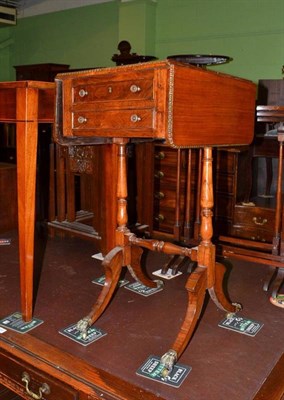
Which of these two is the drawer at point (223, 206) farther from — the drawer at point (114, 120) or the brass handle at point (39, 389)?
the brass handle at point (39, 389)

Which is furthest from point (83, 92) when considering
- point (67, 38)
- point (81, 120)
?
point (67, 38)

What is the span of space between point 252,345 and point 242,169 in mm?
2458

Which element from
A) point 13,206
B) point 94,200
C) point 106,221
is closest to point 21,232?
point 106,221

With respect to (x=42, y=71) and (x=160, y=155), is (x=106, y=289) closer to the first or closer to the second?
(x=160, y=155)

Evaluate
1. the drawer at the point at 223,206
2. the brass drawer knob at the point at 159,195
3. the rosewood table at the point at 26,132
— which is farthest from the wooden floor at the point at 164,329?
the brass drawer knob at the point at 159,195

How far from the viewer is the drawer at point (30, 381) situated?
54.5 inches

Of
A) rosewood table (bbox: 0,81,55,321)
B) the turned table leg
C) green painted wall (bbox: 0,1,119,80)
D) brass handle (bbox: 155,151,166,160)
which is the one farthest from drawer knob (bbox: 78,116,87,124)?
green painted wall (bbox: 0,1,119,80)

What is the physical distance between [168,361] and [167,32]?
4721 millimetres

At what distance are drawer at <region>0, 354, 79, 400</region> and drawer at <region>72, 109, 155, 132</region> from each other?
802 millimetres

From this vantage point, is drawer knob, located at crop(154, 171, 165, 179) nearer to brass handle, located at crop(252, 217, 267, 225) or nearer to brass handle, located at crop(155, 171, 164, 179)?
brass handle, located at crop(155, 171, 164, 179)

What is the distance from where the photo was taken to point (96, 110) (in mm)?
1475

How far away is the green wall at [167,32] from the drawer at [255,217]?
1.67m

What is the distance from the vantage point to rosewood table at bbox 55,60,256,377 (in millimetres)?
1298

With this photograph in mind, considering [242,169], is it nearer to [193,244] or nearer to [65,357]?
[193,244]
